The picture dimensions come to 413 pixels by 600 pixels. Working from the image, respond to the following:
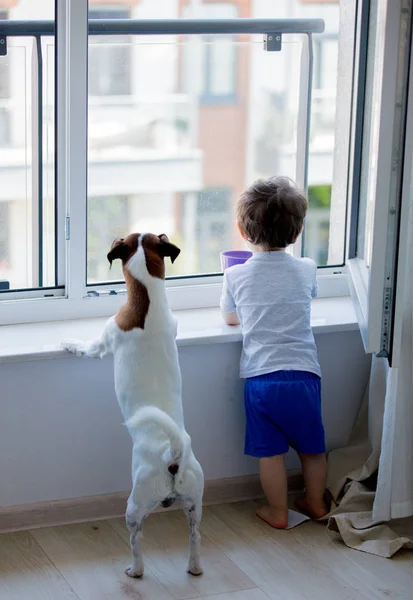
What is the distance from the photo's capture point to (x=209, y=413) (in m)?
2.64

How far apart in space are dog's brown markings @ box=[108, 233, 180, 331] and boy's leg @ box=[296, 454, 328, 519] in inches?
27.2

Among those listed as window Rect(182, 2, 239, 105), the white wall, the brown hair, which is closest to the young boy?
the brown hair

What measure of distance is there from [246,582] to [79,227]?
1.06 metres

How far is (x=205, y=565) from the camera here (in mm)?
2377

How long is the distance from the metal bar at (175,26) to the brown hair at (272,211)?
49cm

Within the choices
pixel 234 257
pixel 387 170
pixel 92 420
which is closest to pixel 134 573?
pixel 92 420

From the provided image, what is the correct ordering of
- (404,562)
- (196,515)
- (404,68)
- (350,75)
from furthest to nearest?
1. (350,75)
2. (404,562)
3. (196,515)
4. (404,68)

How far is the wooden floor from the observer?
2260 millimetres

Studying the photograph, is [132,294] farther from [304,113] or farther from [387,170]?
[304,113]

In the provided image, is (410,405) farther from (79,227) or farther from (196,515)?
(79,227)

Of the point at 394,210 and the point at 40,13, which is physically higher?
the point at 40,13

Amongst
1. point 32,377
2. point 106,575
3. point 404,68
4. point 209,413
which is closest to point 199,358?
point 209,413

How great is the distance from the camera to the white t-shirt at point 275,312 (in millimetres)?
2510

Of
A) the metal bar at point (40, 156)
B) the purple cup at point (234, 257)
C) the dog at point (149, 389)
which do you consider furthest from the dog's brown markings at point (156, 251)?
the metal bar at point (40, 156)
